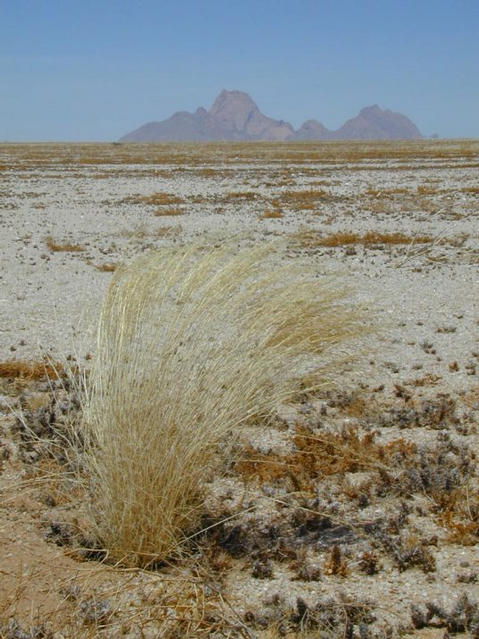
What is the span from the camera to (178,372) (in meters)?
4.25

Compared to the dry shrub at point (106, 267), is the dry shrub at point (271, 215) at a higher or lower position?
higher

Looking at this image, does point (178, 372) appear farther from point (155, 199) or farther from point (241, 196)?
point (241, 196)

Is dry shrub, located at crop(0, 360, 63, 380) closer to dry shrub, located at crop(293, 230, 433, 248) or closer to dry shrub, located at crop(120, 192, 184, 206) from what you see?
dry shrub, located at crop(293, 230, 433, 248)

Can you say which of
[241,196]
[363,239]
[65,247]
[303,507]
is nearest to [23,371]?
[303,507]

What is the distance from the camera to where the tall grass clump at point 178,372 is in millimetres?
4156

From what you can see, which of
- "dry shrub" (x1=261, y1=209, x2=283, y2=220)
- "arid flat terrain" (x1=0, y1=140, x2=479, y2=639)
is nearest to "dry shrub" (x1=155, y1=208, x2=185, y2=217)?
"dry shrub" (x1=261, y1=209, x2=283, y2=220)

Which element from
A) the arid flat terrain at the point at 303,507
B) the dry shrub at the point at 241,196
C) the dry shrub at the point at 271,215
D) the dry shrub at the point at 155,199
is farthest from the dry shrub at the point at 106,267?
the dry shrub at the point at 241,196

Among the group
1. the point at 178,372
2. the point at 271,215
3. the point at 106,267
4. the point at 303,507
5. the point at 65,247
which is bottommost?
the point at 303,507

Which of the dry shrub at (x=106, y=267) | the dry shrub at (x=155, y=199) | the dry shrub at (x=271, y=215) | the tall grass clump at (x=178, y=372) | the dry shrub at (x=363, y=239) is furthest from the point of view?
the dry shrub at (x=155, y=199)

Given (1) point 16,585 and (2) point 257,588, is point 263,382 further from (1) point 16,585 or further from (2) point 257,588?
(1) point 16,585

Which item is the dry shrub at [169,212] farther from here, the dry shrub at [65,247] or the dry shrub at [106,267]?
the dry shrub at [106,267]

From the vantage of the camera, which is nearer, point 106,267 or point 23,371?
point 23,371

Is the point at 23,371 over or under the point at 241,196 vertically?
under

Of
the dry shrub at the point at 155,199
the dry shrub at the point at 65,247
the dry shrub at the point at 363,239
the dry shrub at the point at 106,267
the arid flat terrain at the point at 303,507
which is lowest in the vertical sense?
the arid flat terrain at the point at 303,507
